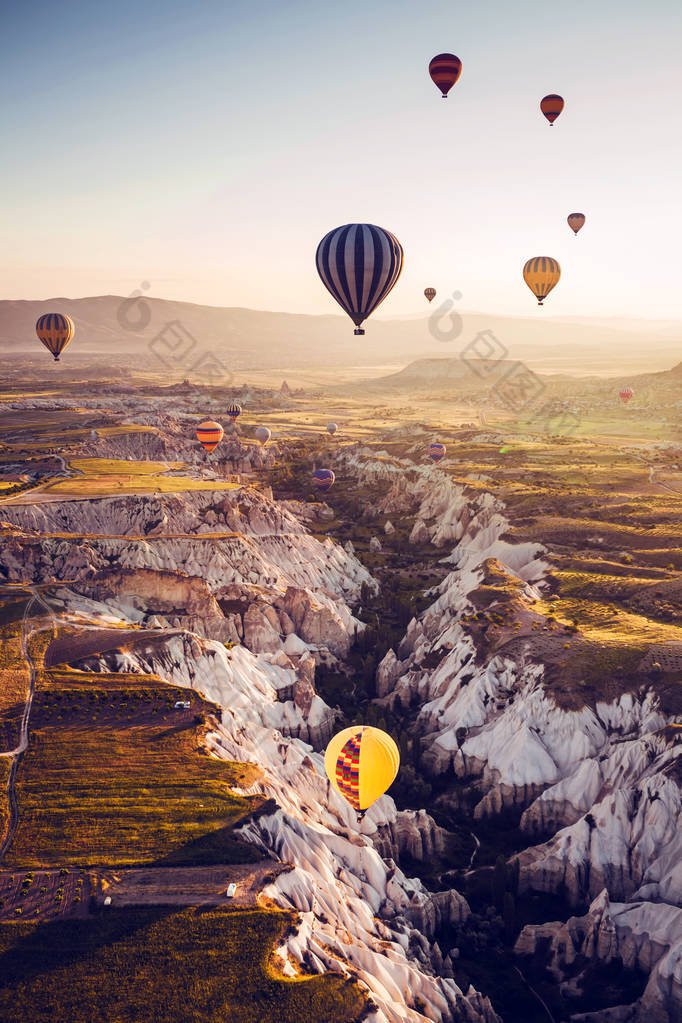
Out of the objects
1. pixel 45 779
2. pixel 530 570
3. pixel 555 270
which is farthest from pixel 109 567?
pixel 555 270

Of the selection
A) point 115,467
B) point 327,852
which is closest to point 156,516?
point 115,467

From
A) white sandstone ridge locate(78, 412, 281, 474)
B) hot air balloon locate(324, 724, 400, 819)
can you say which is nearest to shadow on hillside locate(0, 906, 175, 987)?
hot air balloon locate(324, 724, 400, 819)

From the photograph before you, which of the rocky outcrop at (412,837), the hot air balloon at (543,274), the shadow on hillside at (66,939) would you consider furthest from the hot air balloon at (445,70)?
the shadow on hillside at (66,939)

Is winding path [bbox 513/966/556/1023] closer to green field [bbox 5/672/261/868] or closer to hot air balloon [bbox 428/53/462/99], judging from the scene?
green field [bbox 5/672/261/868]

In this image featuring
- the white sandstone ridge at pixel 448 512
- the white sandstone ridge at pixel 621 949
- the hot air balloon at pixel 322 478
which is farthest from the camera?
the hot air balloon at pixel 322 478

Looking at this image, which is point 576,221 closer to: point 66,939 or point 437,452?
point 437,452

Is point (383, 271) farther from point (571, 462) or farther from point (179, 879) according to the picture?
point (571, 462)

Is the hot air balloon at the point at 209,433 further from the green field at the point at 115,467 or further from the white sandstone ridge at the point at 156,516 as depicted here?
the white sandstone ridge at the point at 156,516
